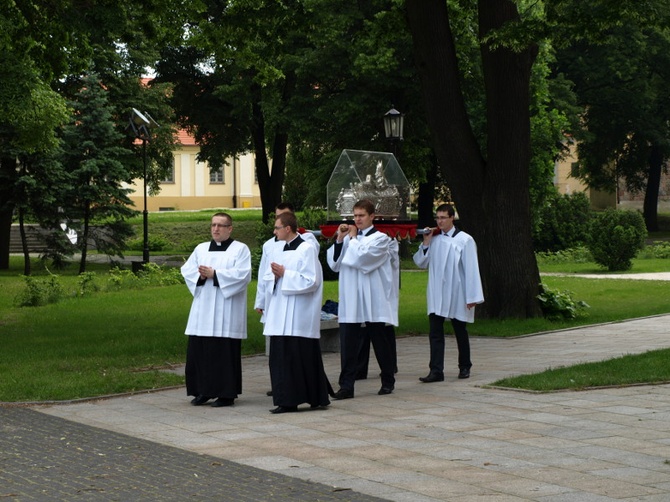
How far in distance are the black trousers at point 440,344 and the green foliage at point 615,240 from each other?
19726 mm

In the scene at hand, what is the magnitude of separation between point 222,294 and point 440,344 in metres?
2.61

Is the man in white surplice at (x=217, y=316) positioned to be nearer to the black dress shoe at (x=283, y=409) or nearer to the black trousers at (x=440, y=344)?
the black dress shoe at (x=283, y=409)

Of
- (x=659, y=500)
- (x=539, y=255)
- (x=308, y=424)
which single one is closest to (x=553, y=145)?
(x=539, y=255)

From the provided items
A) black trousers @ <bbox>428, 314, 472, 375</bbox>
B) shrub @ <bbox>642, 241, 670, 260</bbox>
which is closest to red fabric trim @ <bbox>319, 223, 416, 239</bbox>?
black trousers @ <bbox>428, 314, 472, 375</bbox>

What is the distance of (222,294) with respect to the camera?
37.9 feet

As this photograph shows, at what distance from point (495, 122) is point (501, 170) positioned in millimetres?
756

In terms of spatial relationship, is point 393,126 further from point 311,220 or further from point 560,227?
point 560,227

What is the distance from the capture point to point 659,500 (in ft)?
22.9

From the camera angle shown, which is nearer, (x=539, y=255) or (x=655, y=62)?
(x=539, y=255)

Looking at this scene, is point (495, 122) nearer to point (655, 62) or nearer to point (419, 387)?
point (419, 387)

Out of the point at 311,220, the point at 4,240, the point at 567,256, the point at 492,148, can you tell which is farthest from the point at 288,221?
the point at 4,240

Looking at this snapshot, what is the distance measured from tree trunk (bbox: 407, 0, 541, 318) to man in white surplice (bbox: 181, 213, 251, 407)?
7533 mm

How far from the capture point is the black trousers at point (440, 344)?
500 inches

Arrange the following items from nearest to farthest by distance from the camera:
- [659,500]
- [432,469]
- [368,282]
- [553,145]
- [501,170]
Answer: [659,500], [432,469], [368,282], [501,170], [553,145]
